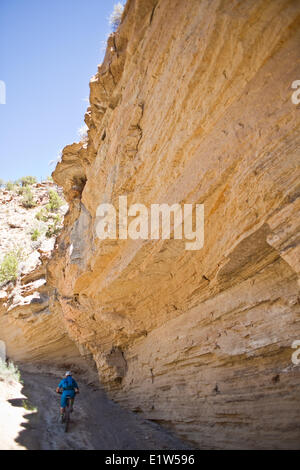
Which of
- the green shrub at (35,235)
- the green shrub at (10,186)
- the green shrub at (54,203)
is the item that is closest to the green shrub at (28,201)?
the green shrub at (54,203)

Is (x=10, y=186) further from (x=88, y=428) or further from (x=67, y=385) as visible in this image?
(x=88, y=428)

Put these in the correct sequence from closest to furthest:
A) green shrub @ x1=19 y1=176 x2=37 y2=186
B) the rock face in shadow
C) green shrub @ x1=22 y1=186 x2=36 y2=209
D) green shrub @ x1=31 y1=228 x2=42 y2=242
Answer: the rock face in shadow < green shrub @ x1=31 y1=228 x2=42 y2=242 < green shrub @ x1=22 y1=186 x2=36 y2=209 < green shrub @ x1=19 y1=176 x2=37 y2=186

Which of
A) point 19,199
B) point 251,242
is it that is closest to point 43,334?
point 251,242

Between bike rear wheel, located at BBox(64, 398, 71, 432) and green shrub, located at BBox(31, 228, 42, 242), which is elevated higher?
green shrub, located at BBox(31, 228, 42, 242)

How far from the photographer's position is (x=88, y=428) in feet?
22.4

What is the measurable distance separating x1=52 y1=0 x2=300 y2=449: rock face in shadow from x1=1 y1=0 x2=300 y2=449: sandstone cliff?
0.02 meters

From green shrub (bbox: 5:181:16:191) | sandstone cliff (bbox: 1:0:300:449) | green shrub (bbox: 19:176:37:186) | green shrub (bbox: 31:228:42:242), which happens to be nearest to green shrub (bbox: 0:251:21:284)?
green shrub (bbox: 31:228:42:242)

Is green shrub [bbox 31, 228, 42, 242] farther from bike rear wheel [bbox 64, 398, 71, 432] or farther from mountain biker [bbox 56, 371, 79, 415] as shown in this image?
bike rear wheel [bbox 64, 398, 71, 432]

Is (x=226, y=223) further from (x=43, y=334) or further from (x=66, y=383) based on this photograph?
(x=43, y=334)

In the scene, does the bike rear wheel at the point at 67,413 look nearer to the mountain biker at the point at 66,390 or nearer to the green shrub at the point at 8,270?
the mountain biker at the point at 66,390

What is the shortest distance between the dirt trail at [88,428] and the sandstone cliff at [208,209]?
0.40 metres

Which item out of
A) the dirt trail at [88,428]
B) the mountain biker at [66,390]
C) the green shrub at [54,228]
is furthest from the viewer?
the green shrub at [54,228]

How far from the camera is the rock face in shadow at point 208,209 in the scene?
4039 mm

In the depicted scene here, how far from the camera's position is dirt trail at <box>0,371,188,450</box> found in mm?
5746
